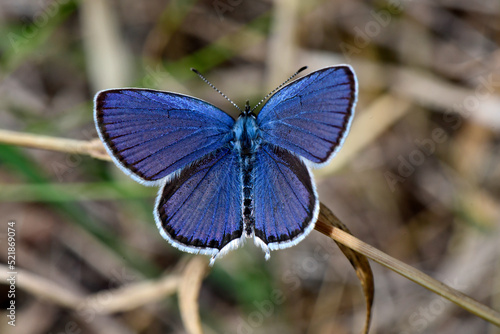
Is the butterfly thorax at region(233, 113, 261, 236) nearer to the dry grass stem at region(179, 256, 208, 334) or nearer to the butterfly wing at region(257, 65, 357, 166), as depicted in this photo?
the butterfly wing at region(257, 65, 357, 166)

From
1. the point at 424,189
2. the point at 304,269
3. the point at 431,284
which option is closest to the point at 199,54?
the point at 304,269

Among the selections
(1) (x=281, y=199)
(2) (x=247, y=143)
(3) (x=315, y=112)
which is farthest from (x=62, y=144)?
(3) (x=315, y=112)

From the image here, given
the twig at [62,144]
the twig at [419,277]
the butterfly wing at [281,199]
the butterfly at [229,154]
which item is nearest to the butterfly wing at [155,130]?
the butterfly at [229,154]

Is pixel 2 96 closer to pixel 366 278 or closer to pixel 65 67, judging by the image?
pixel 65 67

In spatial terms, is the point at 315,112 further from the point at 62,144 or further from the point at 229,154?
the point at 62,144

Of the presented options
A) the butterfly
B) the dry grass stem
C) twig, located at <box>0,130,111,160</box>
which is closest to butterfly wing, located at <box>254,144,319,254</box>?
the butterfly

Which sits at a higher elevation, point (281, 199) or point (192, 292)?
point (281, 199)

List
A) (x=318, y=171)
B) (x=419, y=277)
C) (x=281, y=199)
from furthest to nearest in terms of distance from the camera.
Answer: (x=318, y=171) < (x=281, y=199) < (x=419, y=277)
